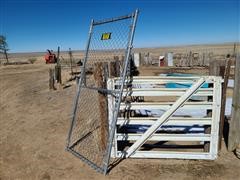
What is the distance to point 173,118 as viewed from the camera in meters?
4.74

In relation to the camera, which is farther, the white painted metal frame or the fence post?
the fence post

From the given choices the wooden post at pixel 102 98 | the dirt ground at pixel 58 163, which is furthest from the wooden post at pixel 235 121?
the wooden post at pixel 102 98

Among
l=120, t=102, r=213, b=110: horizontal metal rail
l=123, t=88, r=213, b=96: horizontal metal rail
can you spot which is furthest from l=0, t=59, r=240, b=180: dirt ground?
l=123, t=88, r=213, b=96: horizontal metal rail

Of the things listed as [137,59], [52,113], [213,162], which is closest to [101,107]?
[213,162]

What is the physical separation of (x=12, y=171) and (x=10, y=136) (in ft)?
6.78

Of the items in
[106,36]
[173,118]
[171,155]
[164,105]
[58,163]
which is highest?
[106,36]

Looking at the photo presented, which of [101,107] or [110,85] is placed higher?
[110,85]

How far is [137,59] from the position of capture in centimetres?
2345

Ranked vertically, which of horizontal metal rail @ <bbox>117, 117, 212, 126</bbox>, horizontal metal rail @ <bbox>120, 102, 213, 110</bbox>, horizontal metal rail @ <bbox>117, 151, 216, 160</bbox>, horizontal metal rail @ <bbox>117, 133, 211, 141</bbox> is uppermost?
horizontal metal rail @ <bbox>120, 102, 213, 110</bbox>

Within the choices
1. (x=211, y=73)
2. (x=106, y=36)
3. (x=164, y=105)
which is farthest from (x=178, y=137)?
(x=106, y=36)

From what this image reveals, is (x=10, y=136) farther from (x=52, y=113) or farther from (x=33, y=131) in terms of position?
(x=52, y=113)

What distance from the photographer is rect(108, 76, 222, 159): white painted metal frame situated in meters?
4.56

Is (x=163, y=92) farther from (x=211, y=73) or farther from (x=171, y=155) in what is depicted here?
(x=171, y=155)

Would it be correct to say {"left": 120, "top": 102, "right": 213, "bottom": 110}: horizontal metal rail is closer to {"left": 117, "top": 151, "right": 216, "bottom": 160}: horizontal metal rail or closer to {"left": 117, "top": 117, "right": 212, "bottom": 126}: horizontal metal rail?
{"left": 117, "top": 117, "right": 212, "bottom": 126}: horizontal metal rail
